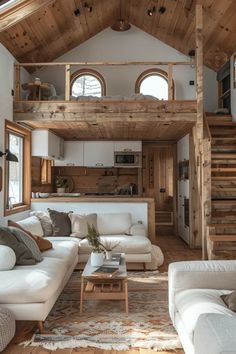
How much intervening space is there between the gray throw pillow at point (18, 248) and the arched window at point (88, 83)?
492cm

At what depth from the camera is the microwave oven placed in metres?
7.62

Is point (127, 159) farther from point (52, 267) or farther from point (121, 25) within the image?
point (52, 267)

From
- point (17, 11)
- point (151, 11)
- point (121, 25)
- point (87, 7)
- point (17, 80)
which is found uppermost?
point (121, 25)

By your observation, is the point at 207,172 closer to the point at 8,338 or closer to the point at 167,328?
the point at 167,328

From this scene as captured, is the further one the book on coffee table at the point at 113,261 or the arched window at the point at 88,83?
the arched window at the point at 88,83

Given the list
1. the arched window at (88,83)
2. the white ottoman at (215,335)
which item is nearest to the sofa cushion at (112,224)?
the arched window at (88,83)

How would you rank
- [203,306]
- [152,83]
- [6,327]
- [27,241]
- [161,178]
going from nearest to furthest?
1. [203,306]
2. [6,327]
3. [27,241]
4. [152,83]
5. [161,178]

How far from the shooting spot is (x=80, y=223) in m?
5.07

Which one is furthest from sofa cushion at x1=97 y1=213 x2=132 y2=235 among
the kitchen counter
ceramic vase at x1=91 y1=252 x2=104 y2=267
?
ceramic vase at x1=91 y1=252 x2=104 y2=267

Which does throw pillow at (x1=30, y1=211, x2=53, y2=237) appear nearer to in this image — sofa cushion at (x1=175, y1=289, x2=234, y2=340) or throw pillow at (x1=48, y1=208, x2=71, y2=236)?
throw pillow at (x1=48, y1=208, x2=71, y2=236)

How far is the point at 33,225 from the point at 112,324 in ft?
7.08

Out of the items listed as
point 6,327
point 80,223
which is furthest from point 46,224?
point 6,327

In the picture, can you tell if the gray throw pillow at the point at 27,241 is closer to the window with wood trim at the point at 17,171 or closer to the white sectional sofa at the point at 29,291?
the white sectional sofa at the point at 29,291

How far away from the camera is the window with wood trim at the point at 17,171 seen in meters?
5.14
